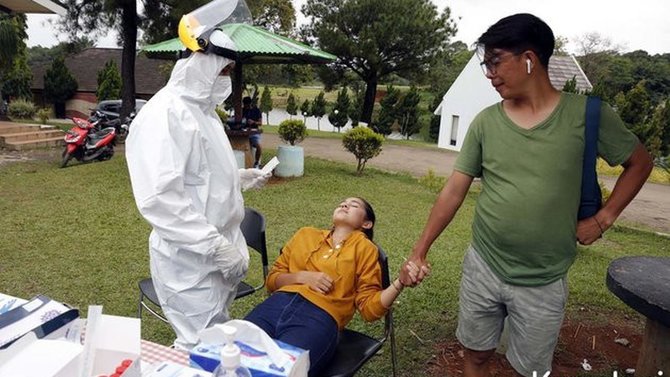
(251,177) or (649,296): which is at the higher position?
(251,177)

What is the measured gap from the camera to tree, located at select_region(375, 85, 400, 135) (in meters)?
25.6

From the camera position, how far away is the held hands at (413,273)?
199 centimetres

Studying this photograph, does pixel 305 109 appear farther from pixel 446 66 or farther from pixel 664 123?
pixel 664 123

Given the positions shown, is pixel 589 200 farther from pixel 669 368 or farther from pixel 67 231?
pixel 67 231

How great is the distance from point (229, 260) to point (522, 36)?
1440 mm

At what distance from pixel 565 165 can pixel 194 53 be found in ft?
5.13

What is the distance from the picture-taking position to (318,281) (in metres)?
2.26

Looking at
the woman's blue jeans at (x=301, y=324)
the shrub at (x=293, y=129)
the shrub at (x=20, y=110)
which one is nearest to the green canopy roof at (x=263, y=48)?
the shrub at (x=293, y=129)

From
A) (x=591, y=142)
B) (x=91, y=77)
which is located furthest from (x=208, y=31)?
(x=91, y=77)

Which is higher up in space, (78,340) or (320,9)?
(320,9)

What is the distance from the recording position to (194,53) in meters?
2.11

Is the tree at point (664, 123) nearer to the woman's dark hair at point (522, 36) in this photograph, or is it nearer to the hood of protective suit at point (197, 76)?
the woman's dark hair at point (522, 36)

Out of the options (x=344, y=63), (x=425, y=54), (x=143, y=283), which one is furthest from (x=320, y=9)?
(x=143, y=283)

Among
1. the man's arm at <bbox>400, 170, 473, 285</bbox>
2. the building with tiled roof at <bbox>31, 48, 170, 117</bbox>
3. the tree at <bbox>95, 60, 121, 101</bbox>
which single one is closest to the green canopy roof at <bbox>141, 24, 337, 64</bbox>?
the man's arm at <bbox>400, 170, 473, 285</bbox>
